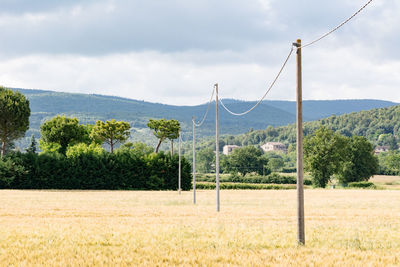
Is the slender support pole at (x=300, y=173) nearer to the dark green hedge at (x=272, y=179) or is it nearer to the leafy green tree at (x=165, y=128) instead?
the leafy green tree at (x=165, y=128)

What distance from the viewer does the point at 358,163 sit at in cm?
11812

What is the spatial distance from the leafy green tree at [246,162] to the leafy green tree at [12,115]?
7560 cm

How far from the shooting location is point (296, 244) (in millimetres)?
16656

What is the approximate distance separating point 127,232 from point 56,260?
612 centimetres

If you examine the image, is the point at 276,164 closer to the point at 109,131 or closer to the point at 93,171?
the point at 109,131

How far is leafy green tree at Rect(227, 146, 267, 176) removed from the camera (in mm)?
153375

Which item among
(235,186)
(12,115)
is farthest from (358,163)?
(12,115)

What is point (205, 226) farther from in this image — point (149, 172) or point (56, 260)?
point (149, 172)

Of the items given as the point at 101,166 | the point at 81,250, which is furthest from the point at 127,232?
the point at 101,166

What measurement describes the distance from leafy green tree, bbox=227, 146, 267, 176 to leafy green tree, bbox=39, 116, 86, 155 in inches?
2267

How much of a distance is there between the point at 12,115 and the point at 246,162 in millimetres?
80637

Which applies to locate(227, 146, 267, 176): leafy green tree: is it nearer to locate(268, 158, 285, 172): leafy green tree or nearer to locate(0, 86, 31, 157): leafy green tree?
locate(268, 158, 285, 172): leafy green tree

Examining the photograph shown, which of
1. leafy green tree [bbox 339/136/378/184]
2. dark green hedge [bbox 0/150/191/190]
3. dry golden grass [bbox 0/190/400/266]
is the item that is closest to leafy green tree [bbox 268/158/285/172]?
leafy green tree [bbox 339/136/378/184]

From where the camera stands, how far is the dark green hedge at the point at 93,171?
7619 cm
